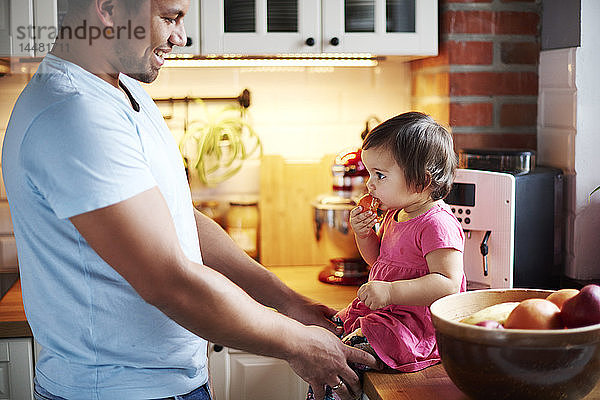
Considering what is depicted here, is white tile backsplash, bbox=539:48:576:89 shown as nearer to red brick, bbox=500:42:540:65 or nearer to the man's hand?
red brick, bbox=500:42:540:65

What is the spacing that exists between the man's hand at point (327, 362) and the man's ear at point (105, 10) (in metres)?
0.59

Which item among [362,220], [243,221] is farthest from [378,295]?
[243,221]

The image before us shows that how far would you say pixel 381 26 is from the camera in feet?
7.15

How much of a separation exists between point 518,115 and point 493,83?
0.13 metres

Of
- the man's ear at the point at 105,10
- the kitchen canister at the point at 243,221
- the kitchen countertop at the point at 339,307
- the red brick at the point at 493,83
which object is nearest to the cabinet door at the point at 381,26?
the red brick at the point at 493,83

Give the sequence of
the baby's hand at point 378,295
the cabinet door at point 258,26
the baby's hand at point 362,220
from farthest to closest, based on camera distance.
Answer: the cabinet door at point 258,26 → the baby's hand at point 362,220 → the baby's hand at point 378,295

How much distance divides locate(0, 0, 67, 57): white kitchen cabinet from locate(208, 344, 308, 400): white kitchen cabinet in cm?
100

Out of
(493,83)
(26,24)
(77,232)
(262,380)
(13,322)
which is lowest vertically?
(262,380)

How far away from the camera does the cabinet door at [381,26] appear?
7.10 ft

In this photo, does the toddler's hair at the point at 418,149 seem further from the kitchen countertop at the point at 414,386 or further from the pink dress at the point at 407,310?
the kitchen countertop at the point at 414,386

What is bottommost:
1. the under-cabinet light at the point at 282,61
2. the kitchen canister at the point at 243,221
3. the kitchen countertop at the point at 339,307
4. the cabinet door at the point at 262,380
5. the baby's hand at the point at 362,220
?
the cabinet door at the point at 262,380

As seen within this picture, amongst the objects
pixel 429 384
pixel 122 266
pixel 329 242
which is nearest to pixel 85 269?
pixel 122 266

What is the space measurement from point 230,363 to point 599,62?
1.29m

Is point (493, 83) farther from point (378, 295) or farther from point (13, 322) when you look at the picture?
point (13, 322)
